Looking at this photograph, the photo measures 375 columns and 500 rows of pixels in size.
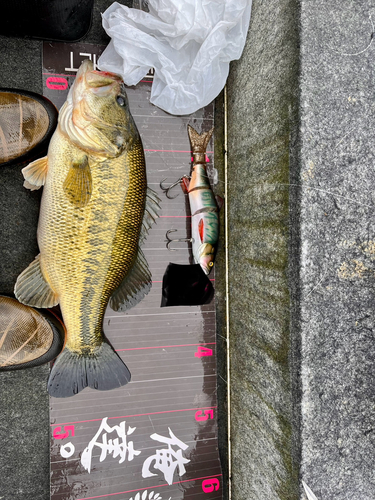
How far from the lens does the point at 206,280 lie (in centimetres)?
184

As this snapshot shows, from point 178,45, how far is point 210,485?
227 cm

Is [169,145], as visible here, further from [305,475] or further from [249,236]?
[305,475]

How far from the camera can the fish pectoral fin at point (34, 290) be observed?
1.49m

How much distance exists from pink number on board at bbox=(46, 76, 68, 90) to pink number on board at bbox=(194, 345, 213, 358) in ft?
5.03

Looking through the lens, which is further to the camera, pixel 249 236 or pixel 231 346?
pixel 231 346

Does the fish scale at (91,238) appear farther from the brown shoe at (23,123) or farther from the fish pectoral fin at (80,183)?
the brown shoe at (23,123)

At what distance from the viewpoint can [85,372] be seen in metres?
1.49

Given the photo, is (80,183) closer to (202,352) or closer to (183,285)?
(183,285)

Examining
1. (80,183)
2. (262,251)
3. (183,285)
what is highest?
(80,183)

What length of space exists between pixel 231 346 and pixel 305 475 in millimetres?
682

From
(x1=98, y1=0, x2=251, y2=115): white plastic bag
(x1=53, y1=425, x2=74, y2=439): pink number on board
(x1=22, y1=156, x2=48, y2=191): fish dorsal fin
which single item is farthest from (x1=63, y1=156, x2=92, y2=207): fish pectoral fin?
(x1=53, y1=425, x2=74, y2=439): pink number on board

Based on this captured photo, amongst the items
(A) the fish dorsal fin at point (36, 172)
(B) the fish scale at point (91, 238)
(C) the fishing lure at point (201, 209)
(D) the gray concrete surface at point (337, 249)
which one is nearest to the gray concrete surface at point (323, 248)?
(D) the gray concrete surface at point (337, 249)

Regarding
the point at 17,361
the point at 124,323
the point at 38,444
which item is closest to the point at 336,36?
the point at 124,323

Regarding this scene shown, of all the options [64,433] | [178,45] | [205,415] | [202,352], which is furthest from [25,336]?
[178,45]
